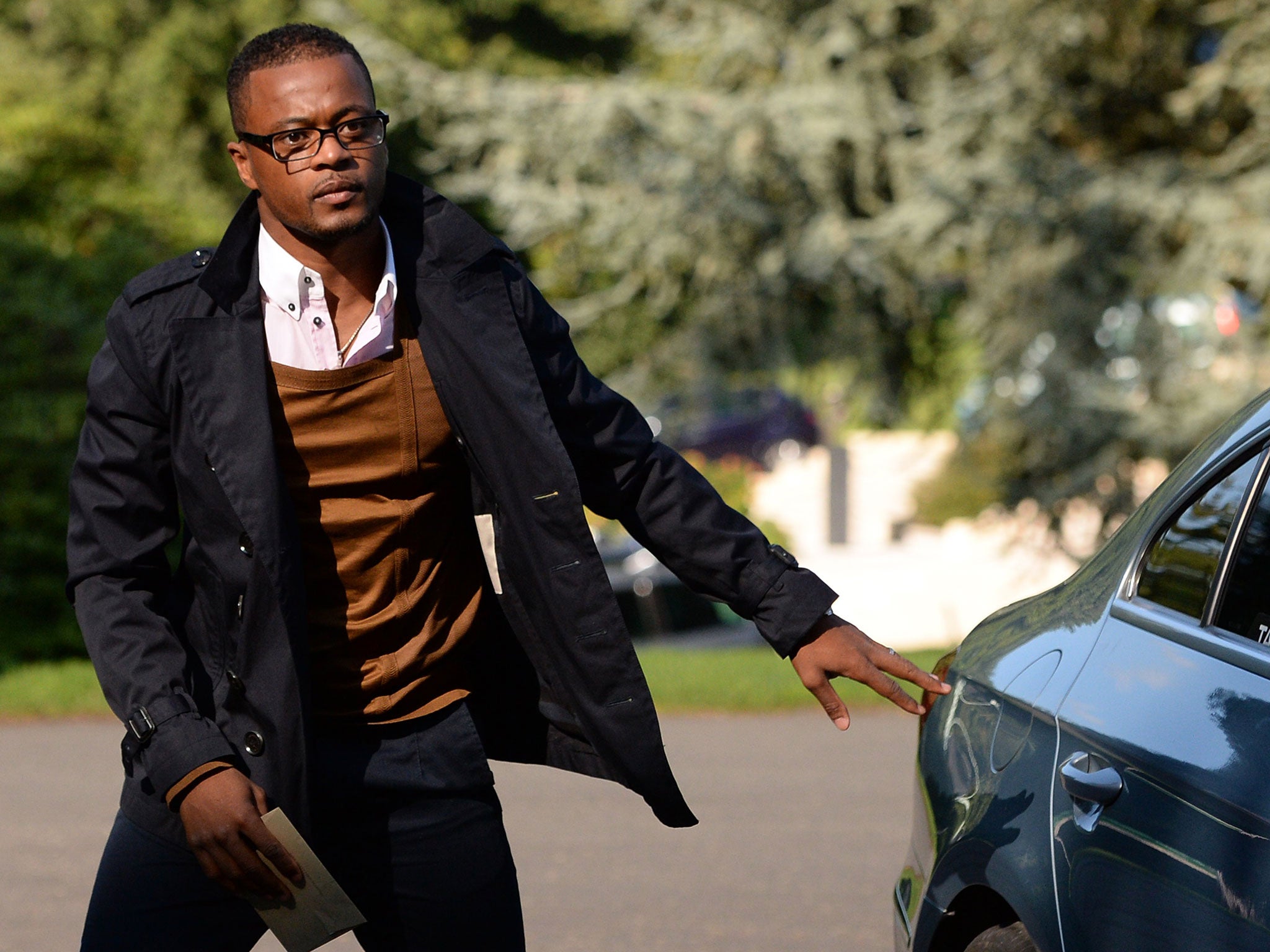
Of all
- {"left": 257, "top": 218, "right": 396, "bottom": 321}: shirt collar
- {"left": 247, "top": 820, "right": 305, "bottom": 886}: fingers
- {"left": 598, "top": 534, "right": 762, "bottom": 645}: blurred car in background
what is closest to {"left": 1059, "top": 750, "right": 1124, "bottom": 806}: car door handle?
{"left": 247, "top": 820, "right": 305, "bottom": 886}: fingers

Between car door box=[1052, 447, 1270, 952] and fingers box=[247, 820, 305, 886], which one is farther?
fingers box=[247, 820, 305, 886]

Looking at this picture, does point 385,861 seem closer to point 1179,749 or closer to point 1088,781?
point 1088,781

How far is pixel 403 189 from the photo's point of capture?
2711 mm

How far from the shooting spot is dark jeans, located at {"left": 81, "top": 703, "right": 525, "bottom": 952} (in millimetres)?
2508

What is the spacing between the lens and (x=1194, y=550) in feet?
8.55

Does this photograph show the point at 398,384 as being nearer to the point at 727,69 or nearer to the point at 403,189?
the point at 403,189

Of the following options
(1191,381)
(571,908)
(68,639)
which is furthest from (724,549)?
(1191,381)

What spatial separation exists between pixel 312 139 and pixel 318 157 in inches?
1.2

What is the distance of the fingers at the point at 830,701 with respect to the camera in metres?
2.61

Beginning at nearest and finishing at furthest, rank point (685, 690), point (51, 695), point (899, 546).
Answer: point (51, 695) → point (685, 690) → point (899, 546)

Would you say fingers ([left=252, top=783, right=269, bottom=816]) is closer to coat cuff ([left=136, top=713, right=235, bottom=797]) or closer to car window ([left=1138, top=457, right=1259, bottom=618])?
coat cuff ([left=136, top=713, right=235, bottom=797])

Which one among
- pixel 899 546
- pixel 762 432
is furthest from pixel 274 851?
pixel 762 432

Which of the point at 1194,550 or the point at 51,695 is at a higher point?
the point at 1194,550

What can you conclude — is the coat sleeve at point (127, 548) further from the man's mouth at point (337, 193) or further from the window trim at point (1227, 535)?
the window trim at point (1227, 535)
